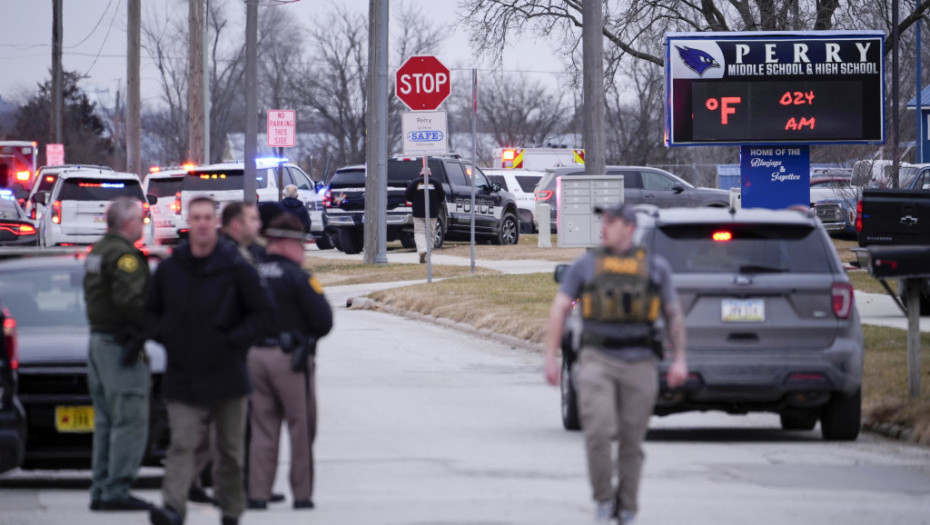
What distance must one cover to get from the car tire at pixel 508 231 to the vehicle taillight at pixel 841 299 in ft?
88.5

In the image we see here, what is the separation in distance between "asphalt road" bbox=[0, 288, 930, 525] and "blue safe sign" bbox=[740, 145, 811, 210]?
9852 millimetres

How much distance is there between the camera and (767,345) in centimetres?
1161

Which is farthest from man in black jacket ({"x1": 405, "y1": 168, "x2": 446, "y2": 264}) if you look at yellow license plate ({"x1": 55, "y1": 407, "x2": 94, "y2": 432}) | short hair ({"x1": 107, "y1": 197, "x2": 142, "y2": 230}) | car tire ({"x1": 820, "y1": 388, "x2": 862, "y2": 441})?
short hair ({"x1": 107, "y1": 197, "x2": 142, "y2": 230})

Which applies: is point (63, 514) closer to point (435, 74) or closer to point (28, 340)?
point (28, 340)

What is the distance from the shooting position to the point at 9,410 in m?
9.47

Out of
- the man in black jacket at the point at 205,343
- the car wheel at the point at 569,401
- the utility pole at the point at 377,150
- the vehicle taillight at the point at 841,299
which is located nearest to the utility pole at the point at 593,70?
the car wheel at the point at 569,401

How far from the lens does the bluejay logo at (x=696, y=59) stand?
945 inches

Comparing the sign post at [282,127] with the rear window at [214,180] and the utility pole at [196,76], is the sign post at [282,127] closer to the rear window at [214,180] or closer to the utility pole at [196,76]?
the rear window at [214,180]

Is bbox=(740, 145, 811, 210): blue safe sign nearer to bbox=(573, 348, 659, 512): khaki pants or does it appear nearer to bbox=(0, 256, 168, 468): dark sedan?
bbox=(0, 256, 168, 468): dark sedan

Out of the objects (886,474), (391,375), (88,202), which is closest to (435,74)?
(88,202)

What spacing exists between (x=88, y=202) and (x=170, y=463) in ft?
80.8

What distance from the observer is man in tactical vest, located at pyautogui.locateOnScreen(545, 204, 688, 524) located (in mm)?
8398

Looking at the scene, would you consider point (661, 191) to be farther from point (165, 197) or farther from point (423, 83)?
point (423, 83)

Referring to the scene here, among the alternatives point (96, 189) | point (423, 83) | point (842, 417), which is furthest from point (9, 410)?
point (96, 189)
